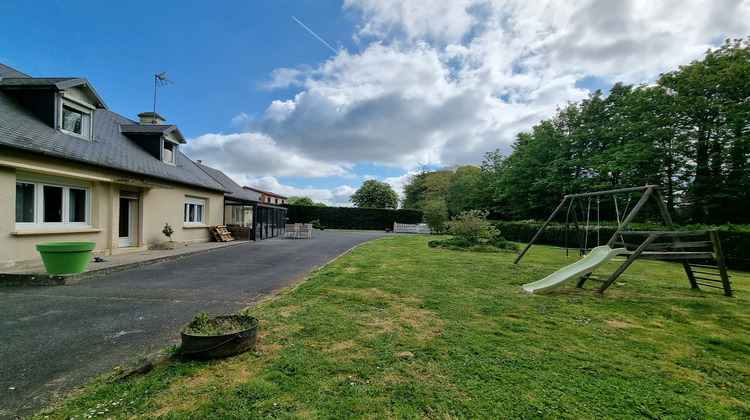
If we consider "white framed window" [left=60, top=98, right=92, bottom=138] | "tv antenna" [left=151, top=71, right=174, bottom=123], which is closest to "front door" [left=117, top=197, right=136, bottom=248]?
"white framed window" [left=60, top=98, right=92, bottom=138]

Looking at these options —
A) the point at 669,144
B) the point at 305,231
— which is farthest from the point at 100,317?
the point at 669,144

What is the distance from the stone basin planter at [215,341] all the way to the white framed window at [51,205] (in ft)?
29.1

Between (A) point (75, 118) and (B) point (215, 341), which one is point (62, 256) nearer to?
(B) point (215, 341)

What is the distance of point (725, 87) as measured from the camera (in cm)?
1536

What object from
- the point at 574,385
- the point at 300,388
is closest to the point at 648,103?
the point at 574,385

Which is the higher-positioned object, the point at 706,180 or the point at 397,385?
the point at 706,180

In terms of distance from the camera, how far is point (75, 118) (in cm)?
1012

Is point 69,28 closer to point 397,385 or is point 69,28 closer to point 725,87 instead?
point 397,385

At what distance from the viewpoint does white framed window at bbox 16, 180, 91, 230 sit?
7871 millimetres

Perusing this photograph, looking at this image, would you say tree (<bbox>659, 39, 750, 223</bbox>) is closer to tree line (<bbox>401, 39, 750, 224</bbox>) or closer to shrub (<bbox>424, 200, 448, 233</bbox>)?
tree line (<bbox>401, 39, 750, 224</bbox>)

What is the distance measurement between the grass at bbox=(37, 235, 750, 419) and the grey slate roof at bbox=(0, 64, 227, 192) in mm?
8362

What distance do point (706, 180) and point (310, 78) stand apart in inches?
851

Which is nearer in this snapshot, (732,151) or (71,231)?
(71,231)

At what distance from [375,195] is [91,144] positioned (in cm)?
5204
